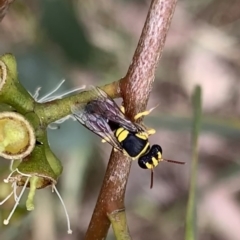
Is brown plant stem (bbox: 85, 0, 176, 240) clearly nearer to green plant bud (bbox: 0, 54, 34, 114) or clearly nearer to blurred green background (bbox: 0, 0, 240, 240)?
green plant bud (bbox: 0, 54, 34, 114)

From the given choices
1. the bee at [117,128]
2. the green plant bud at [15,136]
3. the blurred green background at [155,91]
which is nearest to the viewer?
Answer: the green plant bud at [15,136]

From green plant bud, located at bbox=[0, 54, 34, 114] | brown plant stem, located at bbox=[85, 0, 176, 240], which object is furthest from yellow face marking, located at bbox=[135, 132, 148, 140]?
green plant bud, located at bbox=[0, 54, 34, 114]

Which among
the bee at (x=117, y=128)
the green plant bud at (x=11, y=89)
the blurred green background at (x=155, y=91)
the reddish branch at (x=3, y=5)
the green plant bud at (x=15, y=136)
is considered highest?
the blurred green background at (x=155, y=91)

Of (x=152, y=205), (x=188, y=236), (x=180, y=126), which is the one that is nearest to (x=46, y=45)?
(x=180, y=126)

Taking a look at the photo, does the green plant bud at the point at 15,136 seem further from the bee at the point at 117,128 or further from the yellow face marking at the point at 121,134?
the yellow face marking at the point at 121,134

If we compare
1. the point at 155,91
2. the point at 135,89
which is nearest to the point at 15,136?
the point at 135,89

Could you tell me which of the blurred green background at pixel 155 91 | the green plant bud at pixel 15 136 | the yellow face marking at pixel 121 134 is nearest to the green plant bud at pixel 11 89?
the green plant bud at pixel 15 136
